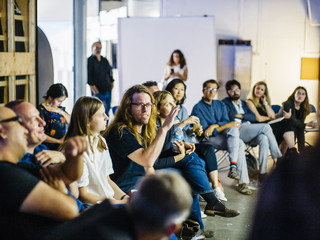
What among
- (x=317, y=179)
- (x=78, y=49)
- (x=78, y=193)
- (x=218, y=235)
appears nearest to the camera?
(x=317, y=179)

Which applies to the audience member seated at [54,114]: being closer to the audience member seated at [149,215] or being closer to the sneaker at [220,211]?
the sneaker at [220,211]

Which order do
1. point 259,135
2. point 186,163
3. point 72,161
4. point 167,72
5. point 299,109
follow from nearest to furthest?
point 72,161 → point 186,163 → point 259,135 → point 299,109 → point 167,72

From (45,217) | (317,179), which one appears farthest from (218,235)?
(317,179)

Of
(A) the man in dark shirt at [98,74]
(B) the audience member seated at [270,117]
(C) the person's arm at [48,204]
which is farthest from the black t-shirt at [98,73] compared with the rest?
(C) the person's arm at [48,204]

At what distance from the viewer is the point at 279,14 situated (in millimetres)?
8859

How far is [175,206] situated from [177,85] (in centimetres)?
352

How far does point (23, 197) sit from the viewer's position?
162cm

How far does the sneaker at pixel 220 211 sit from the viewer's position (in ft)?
13.1

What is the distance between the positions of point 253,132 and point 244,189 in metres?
0.81

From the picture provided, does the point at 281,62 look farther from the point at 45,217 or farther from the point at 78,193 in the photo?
the point at 45,217

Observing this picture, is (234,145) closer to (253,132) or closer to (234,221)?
(253,132)

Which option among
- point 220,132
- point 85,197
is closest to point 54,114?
point 85,197

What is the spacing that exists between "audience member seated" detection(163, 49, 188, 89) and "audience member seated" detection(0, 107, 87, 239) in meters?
5.73

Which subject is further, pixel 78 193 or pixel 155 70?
pixel 155 70
